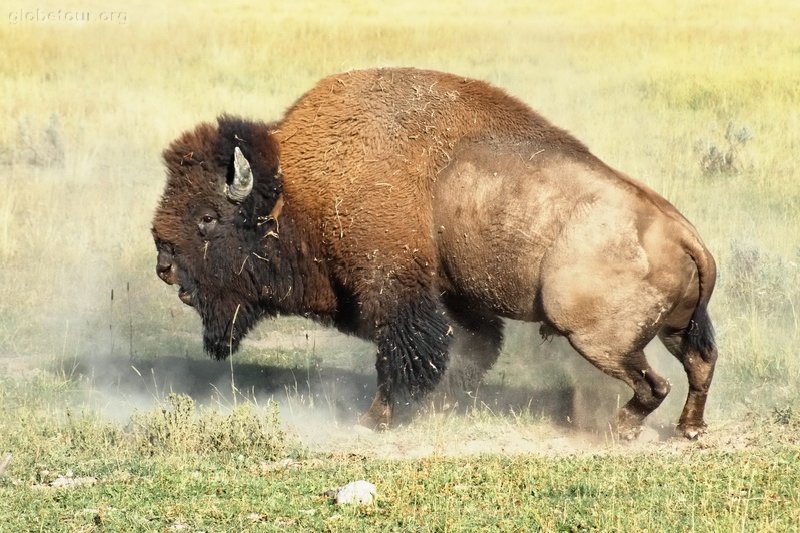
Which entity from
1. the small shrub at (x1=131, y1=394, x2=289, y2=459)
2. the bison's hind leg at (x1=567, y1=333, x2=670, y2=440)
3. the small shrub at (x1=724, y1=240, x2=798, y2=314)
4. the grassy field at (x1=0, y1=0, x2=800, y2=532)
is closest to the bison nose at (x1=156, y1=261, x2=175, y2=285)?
the grassy field at (x1=0, y1=0, x2=800, y2=532)

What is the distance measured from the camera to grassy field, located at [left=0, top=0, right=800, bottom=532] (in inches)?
235

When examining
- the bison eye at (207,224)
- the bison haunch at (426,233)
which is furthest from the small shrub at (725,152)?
the bison eye at (207,224)

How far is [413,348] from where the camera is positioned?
8.17m

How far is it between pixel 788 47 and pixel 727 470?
17.8 m

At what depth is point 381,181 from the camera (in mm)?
8047

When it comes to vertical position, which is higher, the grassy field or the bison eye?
the bison eye

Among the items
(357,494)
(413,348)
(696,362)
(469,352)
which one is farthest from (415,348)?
(357,494)

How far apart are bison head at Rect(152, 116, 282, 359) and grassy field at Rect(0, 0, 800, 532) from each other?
1.01m

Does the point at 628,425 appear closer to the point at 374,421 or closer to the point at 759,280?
the point at 374,421

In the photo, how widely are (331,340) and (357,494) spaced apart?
5.42 m

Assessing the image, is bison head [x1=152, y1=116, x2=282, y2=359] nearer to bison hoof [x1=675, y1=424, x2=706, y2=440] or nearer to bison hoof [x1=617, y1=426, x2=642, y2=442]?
bison hoof [x1=617, y1=426, x2=642, y2=442]

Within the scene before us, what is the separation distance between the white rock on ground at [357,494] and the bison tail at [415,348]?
2.28 m

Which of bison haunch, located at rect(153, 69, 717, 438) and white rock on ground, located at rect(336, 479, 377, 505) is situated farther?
bison haunch, located at rect(153, 69, 717, 438)

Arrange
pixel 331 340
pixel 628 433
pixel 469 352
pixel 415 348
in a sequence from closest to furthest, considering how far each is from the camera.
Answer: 1. pixel 628 433
2. pixel 415 348
3. pixel 469 352
4. pixel 331 340
